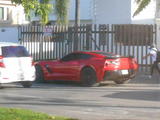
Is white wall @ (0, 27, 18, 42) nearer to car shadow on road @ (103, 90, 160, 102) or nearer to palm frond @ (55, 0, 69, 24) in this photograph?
palm frond @ (55, 0, 69, 24)

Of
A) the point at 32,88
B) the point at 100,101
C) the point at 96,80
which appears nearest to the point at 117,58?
the point at 96,80

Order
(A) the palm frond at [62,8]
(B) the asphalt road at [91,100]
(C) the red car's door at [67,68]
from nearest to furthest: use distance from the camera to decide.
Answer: (B) the asphalt road at [91,100] → (C) the red car's door at [67,68] → (A) the palm frond at [62,8]

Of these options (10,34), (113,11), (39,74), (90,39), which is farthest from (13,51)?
(113,11)

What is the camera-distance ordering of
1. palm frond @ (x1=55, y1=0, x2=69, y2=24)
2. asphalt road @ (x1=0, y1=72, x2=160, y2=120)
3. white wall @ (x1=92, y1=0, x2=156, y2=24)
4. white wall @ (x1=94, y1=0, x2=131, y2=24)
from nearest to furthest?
1. asphalt road @ (x1=0, y1=72, x2=160, y2=120)
2. palm frond @ (x1=55, y1=0, x2=69, y2=24)
3. white wall @ (x1=92, y1=0, x2=156, y2=24)
4. white wall @ (x1=94, y1=0, x2=131, y2=24)

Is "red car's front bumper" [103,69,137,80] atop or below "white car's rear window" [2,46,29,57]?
below

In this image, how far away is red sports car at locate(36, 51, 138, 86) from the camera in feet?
66.5

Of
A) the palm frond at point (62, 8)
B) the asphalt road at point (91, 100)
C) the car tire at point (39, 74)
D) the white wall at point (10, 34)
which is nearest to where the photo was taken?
the asphalt road at point (91, 100)

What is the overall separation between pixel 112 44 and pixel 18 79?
28.3 ft

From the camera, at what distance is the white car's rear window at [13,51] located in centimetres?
1898

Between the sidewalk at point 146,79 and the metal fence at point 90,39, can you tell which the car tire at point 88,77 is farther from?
the metal fence at point 90,39

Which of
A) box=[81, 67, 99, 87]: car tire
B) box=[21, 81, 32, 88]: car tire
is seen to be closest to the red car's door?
box=[81, 67, 99, 87]: car tire

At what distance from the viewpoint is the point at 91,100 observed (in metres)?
15.7

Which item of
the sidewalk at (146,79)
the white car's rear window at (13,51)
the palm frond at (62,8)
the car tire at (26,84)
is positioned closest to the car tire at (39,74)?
the car tire at (26,84)

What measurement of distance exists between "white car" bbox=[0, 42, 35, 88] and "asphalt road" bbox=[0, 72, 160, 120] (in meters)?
0.48
